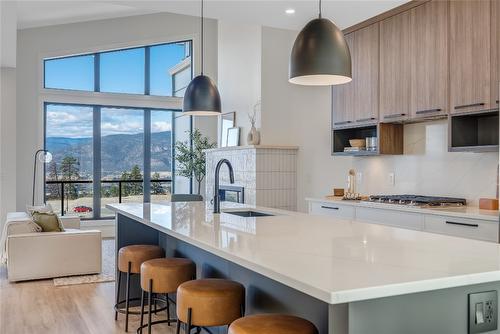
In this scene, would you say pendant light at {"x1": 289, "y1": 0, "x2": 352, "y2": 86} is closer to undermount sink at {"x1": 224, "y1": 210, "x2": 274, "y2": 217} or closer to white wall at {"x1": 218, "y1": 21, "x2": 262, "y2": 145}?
undermount sink at {"x1": 224, "y1": 210, "x2": 274, "y2": 217}

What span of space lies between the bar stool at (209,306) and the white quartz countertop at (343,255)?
299 millimetres

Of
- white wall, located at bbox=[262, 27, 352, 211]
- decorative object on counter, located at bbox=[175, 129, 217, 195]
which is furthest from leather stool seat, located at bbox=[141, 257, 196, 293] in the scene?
decorative object on counter, located at bbox=[175, 129, 217, 195]

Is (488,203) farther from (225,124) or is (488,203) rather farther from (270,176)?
(225,124)

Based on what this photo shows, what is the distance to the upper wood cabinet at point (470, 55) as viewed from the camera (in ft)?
11.8

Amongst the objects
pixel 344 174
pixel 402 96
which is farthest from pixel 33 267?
pixel 402 96

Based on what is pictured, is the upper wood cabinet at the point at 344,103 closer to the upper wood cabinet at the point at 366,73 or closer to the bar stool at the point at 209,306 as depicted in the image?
the upper wood cabinet at the point at 366,73

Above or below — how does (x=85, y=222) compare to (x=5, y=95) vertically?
below

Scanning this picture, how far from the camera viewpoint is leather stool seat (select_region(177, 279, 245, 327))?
2.33m

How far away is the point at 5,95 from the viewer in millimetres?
7461

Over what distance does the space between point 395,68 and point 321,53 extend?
231 cm

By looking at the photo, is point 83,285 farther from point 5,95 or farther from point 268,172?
point 5,95

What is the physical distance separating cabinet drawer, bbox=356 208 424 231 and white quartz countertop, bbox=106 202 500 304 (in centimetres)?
136

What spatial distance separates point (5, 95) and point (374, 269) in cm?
747

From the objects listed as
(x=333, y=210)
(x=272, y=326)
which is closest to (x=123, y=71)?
(x=333, y=210)
